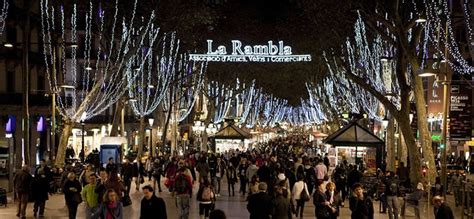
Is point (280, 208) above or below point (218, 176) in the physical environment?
above

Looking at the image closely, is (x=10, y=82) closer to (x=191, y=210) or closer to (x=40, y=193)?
(x=191, y=210)

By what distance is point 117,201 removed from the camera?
1538 centimetres

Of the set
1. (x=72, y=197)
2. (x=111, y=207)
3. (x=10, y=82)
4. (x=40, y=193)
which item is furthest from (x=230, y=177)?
(x=10, y=82)

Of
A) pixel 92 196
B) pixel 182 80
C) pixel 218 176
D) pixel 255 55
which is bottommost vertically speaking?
pixel 218 176

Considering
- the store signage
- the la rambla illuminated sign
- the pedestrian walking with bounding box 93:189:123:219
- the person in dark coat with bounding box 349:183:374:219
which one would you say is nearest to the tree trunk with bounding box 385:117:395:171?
the la rambla illuminated sign

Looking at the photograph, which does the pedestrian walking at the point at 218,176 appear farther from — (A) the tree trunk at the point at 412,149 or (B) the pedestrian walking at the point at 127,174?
(A) the tree trunk at the point at 412,149

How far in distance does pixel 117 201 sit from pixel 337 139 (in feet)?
59.4

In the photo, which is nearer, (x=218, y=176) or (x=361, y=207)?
(x=361, y=207)

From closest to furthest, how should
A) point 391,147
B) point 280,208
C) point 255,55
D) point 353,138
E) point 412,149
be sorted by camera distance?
point 280,208 < point 412,149 < point 353,138 < point 391,147 < point 255,55

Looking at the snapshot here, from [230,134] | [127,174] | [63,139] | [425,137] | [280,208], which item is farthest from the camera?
[230,134]

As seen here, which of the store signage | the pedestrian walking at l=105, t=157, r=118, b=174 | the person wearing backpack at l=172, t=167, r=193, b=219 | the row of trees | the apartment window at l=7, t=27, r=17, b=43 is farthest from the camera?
the apartment window at l=7, t=27, r=17, b=43

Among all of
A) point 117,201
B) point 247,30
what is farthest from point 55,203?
point 247,30

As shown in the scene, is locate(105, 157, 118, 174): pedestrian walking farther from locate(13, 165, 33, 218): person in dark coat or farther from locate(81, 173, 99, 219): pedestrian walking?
locate(81, 173, 99, 219): pedestrian walking

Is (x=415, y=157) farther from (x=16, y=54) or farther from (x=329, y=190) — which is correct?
(x=16, y=54)
